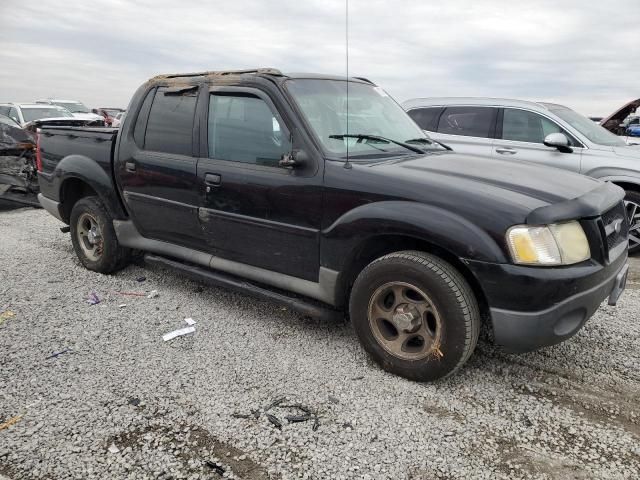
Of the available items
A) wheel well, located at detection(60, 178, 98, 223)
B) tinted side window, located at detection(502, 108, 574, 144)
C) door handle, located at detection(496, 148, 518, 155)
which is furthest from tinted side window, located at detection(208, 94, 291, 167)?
tinted side window, located at detection(502, 108, 574, 144)

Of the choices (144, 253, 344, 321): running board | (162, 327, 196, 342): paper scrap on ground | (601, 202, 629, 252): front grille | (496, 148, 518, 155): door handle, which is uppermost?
(496, 148, 518, 155): door handle

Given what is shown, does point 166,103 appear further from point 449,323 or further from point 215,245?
point 449,323

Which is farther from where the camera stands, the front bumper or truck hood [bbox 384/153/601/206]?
truck hood [bbox 384/153/601/206]

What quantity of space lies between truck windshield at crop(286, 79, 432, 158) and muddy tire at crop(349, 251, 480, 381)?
88 centimetres

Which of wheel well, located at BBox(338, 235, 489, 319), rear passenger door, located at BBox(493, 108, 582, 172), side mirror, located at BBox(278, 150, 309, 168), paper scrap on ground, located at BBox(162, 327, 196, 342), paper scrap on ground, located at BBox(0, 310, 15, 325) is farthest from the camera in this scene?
rear passenger door, located at BBox(493, 108, 582, 172)

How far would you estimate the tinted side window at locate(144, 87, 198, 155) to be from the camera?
12.8 ft

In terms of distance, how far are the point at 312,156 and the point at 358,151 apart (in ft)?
1.12

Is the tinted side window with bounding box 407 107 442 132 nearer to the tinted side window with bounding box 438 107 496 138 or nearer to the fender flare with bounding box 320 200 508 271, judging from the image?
the tinted side window with bounding box 438 107 496 138

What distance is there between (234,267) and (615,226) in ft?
8.45

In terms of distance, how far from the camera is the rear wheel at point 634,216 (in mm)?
5727

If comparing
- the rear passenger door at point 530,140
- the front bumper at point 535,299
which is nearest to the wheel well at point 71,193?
the front bumper at point 535,299

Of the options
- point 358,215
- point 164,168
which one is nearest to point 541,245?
point 358,215

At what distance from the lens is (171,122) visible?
4062 millimetres

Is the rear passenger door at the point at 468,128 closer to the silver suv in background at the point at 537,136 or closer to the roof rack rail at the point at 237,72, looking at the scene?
the silver suv in background at the point at 537,136
